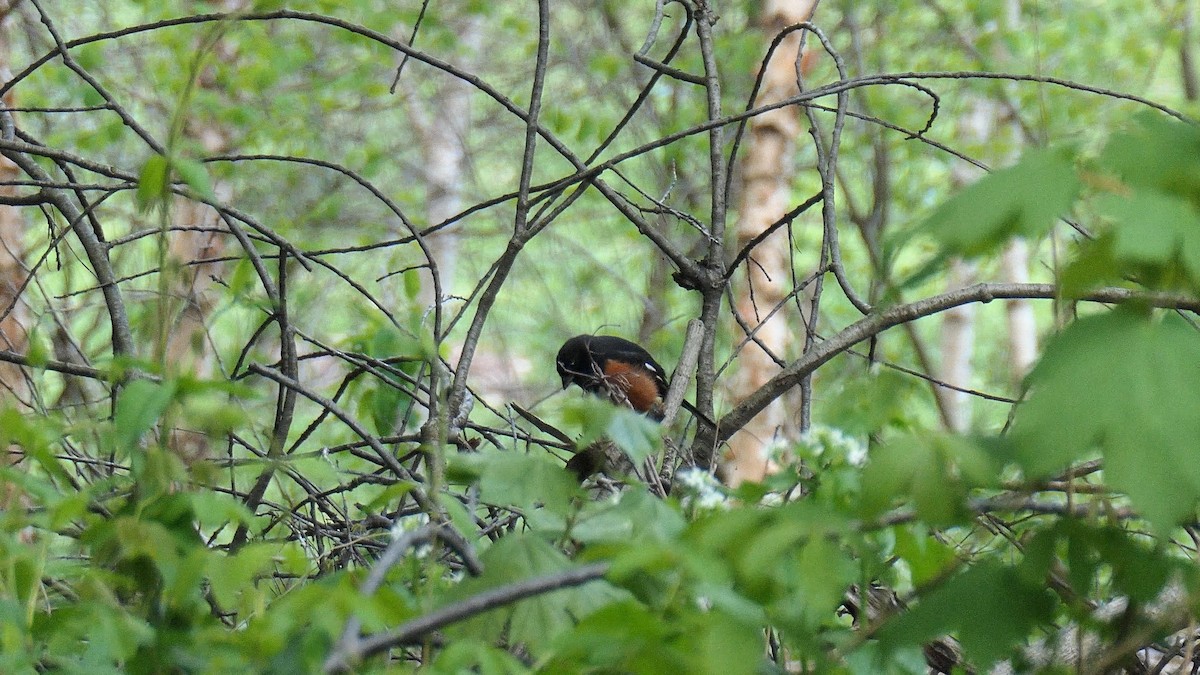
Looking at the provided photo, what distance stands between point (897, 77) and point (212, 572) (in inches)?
55.3

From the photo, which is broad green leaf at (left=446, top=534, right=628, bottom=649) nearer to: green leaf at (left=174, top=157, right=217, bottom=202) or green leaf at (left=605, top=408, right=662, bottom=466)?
green leaf at (left=605, top=408, right=662, bottom=466)

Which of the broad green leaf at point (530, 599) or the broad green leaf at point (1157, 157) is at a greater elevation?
the broad green leaf at point (1157, 157)

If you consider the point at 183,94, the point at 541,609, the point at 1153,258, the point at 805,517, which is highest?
the point at 183,94

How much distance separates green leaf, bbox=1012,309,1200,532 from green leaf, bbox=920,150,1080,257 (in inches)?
3.7

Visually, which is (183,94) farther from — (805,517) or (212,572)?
(805,517)

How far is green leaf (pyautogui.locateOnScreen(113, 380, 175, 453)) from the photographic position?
0.88 meters

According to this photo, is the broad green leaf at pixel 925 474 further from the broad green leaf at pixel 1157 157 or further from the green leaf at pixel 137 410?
the green leaf at pixel 137 410

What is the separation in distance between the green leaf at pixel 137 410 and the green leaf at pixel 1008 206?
2.05 feet

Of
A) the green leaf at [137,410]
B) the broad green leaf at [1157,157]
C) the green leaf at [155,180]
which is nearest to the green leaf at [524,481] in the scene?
the green leaf at [137,410]

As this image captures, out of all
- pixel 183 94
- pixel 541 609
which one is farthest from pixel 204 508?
pixel 183 94

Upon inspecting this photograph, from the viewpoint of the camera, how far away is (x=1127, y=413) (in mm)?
730

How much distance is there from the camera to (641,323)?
6.71 metres

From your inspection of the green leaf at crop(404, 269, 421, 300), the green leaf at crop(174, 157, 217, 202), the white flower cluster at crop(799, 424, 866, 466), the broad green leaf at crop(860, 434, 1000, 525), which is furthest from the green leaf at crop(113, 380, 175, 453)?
the green leaf at crop(404, 269, 421, 300)

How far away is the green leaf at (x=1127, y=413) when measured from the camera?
0.72 meters
